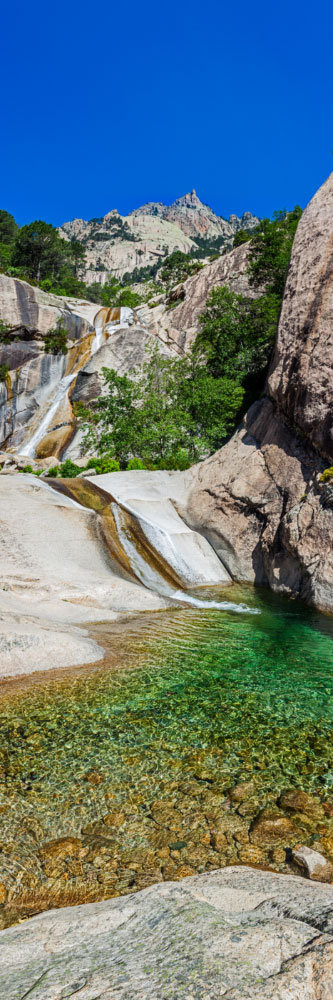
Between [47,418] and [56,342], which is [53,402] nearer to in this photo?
[47,418]

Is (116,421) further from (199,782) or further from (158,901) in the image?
(158,901)

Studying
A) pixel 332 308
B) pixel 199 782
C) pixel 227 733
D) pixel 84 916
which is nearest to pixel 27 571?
pixel 227 733

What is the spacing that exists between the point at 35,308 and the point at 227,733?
52457 mm

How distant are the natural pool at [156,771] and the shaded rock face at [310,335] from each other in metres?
10.3

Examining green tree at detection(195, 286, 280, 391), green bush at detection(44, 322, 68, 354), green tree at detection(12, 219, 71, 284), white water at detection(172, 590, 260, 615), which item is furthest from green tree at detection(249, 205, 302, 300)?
green tree at detection(12, 219, 71, 284)

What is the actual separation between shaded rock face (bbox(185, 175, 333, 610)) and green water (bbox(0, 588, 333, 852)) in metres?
6.34

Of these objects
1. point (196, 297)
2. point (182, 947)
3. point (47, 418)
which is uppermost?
point (196, 297)

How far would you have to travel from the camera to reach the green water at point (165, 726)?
5648 millimetres

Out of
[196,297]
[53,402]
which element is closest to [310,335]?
[53,402]

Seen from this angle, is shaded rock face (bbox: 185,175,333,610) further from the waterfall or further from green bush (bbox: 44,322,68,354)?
green bush (bbox: 44,322,68,354)

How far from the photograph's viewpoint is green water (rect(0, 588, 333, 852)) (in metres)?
5.65

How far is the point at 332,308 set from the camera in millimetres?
18000

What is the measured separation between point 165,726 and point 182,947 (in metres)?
4.81

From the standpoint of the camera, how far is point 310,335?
18.7 meters
